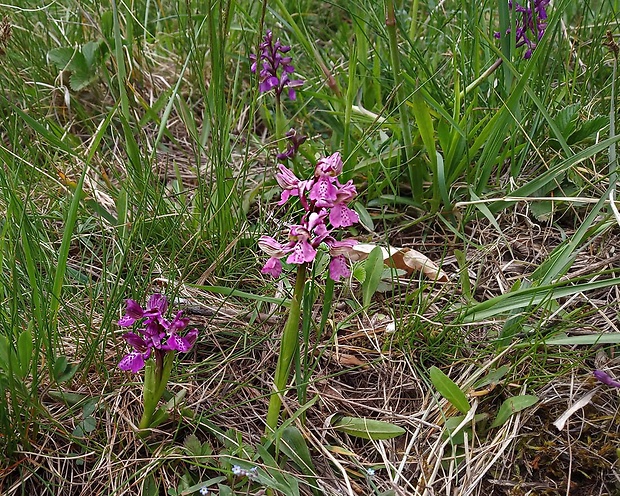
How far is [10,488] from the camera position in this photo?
136 centimetres

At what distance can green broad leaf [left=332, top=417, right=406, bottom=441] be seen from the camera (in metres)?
1.44

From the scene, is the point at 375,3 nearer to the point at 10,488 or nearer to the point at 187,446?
the point at 187,446

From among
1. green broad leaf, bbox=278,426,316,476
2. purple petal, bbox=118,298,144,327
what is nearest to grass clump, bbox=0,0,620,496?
green broad leaf, bbox=278,426,316,476

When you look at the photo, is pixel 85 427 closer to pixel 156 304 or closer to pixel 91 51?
pixel 156 304

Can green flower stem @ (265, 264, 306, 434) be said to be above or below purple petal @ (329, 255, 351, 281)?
below

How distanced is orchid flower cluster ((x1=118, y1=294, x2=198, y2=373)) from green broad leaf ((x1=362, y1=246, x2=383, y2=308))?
0.52 m

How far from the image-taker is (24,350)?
1380 mm

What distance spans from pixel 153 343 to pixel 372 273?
61 centimetres

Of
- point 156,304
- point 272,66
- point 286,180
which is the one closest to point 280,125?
point 272,66

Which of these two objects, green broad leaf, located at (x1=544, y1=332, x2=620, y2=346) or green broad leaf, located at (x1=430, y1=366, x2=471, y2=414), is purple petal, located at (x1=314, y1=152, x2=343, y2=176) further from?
green broad leaf, located at (x1=544, y1=332, x2=620, y2=346)

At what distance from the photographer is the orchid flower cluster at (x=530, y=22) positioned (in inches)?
80.0

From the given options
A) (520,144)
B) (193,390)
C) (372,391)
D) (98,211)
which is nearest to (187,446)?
(193,390)

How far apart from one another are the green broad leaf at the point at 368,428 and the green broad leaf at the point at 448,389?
122 millimetres

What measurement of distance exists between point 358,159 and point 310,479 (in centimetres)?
102
